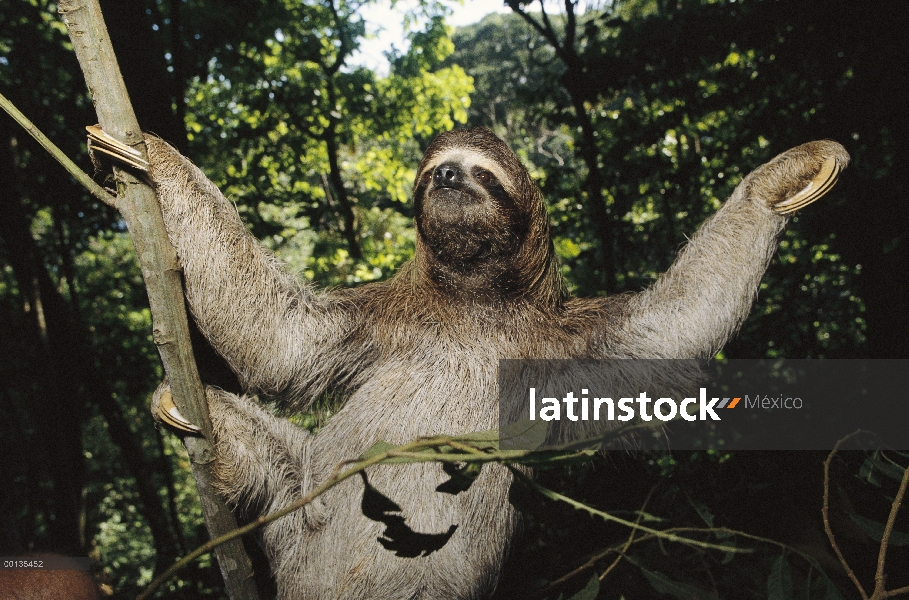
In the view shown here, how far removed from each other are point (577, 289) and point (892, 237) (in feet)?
12.3

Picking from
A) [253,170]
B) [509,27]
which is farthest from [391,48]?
[509,27]

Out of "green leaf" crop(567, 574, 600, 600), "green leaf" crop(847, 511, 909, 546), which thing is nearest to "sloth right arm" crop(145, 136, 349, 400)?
"green leaf" crop(567, 574, 600, 600)

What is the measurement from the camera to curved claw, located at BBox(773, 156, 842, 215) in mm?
3654

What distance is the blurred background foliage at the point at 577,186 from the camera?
408 centimetres

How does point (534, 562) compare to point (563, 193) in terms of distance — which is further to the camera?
point (563, 193)

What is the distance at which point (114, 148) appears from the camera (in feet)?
8.20

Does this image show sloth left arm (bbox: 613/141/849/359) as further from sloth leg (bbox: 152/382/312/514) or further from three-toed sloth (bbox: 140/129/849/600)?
sloth leg (bbox: 152/382/312/514)

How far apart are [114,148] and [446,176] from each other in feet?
6.60

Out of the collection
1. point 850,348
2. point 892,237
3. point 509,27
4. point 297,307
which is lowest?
point 297,307

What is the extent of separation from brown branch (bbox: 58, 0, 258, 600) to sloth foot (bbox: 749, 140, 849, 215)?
350 centimetres

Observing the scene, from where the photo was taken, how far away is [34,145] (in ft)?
33.1

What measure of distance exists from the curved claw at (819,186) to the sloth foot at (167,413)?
366 cm

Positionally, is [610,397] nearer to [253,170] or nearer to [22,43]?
[253,170]

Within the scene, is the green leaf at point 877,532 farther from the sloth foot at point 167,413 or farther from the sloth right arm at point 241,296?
the sloth foot at point 167,413
